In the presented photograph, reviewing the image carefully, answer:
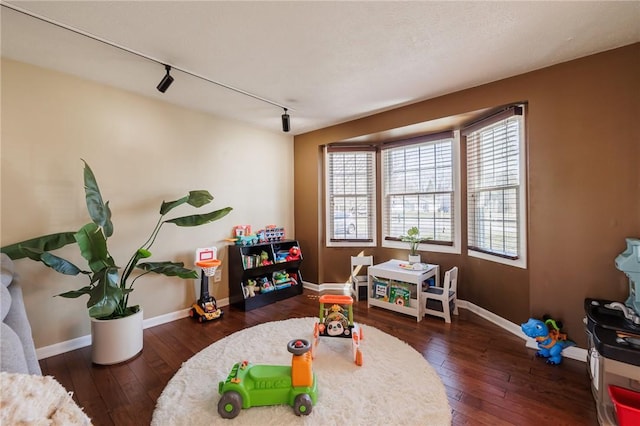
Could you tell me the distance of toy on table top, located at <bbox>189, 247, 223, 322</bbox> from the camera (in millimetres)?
3188

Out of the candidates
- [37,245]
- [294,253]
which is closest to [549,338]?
[294,253]

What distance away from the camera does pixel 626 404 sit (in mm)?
1614

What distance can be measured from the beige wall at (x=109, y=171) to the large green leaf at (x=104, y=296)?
2.90 ft

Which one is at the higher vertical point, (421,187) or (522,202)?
(421,187)

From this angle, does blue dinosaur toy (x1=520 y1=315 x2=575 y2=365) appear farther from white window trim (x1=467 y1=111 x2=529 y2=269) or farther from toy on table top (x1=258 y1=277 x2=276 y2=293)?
toy on table top (x1=258 y1=277 x2=276 y2=293)

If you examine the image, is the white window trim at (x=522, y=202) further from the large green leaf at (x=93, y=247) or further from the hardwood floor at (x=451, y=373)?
the large green leaf at (x=93, y=247)

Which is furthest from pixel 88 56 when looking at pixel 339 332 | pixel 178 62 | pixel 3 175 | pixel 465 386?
pixel 465 386

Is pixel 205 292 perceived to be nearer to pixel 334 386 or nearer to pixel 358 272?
pixel 334 386

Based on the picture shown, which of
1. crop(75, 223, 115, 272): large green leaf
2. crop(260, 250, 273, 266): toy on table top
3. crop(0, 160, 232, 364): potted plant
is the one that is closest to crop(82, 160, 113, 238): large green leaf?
crop(0, 160, 232, 364): potted plant

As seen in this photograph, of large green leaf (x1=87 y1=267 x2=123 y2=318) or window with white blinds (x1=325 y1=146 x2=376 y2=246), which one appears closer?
large green leaf (x1=87 y1=267 x2=123 y2=318)

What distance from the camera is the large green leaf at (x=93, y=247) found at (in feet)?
6.56

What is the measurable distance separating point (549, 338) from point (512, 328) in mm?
488

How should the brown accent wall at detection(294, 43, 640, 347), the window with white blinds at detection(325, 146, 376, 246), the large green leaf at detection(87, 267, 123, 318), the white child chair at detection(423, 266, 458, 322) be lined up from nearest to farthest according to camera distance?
the large green leaf at detection(87, 267, 123, 318) < the brown accent wall at detection(294, 43, 640, 347) < the white child chair at detection(423, 266, 458, 322) < the window with white blinds at detection(325, 146, 376, 246)

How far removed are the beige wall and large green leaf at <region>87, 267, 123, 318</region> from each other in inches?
34.8
